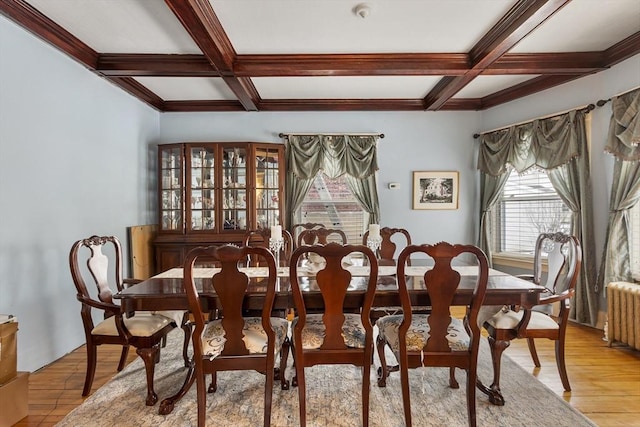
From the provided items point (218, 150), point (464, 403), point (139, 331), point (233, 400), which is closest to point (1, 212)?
point (139, 331)

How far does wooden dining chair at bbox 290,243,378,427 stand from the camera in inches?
68.0

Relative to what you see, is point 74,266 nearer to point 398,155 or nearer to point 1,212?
point 1,212

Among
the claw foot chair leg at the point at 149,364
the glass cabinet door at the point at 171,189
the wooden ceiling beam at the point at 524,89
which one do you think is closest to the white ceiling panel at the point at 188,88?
the glass cabinet door at the point at 171,189

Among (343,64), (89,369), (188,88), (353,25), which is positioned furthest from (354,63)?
(89,369)

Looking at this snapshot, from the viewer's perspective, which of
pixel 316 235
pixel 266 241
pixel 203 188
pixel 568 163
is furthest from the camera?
pixel 203 188

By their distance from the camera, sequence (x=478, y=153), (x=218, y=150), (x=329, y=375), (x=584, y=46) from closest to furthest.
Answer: (x=329, y=375), (x=584, y=46), (x=218, y=150), (x=478, y=153)

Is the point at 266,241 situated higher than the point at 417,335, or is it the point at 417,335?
the point at 266,241

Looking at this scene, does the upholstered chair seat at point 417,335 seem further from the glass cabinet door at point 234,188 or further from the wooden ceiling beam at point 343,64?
the glass cabinet door at point 234,188

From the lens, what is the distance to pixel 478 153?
4609 millimetres

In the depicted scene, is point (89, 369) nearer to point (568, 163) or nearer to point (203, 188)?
point (203, 188)

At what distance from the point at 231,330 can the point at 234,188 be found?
2752 mm

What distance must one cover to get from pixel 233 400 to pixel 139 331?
0.74m

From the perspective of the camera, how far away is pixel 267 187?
4.40 metres

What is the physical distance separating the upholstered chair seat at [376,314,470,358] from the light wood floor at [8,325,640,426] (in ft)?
2.90
